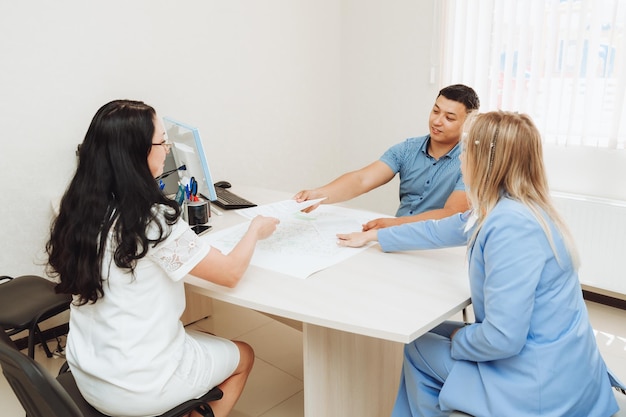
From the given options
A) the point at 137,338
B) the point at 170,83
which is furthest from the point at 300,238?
the point at 170,83

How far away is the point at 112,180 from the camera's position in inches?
50.8

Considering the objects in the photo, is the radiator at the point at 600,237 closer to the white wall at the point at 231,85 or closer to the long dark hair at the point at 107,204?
the white wall at the point at 231,85

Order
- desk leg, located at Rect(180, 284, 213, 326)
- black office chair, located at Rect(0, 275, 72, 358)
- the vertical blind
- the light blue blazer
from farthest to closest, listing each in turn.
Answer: desk leg, located at Rect(180, 284, 213, 326) < the vertical blind < black office chair, located at Rect(0, 275, 72, 358) < the light blue blazer

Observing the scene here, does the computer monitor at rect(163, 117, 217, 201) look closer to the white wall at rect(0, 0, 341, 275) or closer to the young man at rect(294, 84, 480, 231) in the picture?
the young man at rect(294, 84, 480, 231)

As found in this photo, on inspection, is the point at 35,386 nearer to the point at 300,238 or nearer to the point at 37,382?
the point at 37,382

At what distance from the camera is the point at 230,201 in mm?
2355

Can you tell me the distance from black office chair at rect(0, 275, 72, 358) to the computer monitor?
0.63m

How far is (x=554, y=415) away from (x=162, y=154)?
45.9 inches

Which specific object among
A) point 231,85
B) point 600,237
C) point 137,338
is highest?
point 231,85

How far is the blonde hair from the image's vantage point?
4.19 feet

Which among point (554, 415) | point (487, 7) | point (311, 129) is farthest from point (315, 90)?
point (554, 415)

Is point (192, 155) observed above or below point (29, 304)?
above

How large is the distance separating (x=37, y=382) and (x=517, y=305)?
3.26 ft

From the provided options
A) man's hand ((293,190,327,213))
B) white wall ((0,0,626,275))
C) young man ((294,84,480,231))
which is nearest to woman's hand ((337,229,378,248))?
young man ((294,84,480,231))
